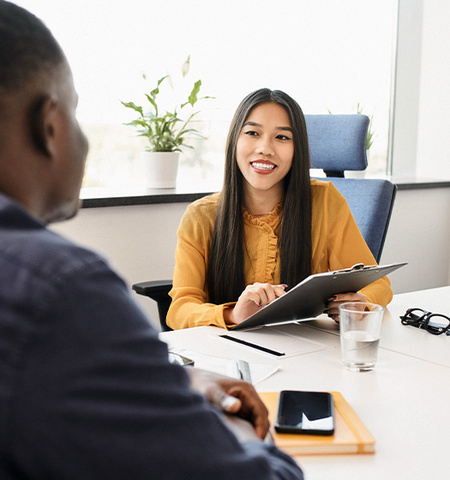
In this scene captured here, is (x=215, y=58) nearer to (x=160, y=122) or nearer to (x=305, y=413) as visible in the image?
(x=160, y=122)

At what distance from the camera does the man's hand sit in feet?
2.62

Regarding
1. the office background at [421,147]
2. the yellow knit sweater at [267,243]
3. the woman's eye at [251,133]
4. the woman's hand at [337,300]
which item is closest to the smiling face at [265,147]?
the woman's eye at [251,133]

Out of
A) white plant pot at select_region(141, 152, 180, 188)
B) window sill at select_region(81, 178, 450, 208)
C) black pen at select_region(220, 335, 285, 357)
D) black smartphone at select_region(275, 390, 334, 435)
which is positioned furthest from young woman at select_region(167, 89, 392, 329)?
white plant pot at select_region(141, 152, 180, 188)

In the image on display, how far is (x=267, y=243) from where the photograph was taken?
1909mm

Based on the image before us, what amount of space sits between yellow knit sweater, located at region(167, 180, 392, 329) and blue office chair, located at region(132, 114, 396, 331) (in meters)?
0.28

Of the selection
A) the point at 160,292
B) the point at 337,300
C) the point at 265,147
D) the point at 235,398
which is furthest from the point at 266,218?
the point at 235,398

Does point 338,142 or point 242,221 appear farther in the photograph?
point 338,142

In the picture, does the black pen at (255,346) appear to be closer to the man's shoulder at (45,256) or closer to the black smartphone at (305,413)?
the black smartphone at (305,413)

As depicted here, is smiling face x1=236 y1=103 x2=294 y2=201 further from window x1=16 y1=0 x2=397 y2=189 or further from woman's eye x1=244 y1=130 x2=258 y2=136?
window x1=16 y1=0 x2=397 y2=189

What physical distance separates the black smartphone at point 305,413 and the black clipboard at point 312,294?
31 centimetres

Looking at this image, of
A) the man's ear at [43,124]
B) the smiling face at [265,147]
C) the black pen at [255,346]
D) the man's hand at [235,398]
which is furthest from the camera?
the smiling face at [265,147]

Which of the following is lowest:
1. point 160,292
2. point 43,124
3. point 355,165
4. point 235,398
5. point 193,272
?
point 160,292

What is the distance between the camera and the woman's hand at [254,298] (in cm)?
148

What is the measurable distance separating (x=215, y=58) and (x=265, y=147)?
1.41 m
